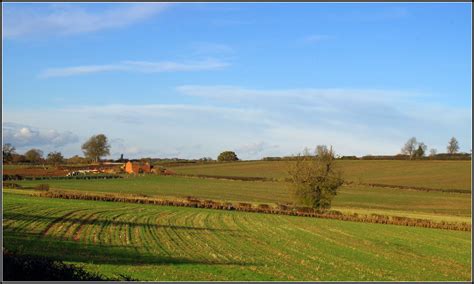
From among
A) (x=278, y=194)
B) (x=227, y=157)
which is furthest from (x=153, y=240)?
(x=227, y=157)

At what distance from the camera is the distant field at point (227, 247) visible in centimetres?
2294

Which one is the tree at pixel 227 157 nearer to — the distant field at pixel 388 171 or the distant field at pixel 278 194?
the distant field at pixel 388 171

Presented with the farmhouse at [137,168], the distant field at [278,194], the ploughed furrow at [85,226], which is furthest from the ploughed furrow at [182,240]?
the farmhouse at [137,168]

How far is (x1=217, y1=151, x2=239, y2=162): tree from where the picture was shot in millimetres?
169125

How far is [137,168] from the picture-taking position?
13750 centimetres

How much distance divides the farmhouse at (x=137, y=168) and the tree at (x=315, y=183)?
74.9 m

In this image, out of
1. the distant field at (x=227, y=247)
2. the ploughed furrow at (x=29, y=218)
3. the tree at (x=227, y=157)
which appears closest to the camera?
the distant field at (x=227, y=247)

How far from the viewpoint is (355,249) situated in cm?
3450

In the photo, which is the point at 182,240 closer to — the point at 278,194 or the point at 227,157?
the point at 278,194

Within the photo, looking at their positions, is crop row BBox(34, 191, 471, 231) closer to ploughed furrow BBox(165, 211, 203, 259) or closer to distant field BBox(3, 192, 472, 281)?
distant field BBox(3, 192, 472, 281)

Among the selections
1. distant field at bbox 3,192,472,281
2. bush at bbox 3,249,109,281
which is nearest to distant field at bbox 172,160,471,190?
distant field at bbox 3,192,472,281

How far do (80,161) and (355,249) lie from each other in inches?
4853

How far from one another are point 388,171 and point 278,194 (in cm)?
3755

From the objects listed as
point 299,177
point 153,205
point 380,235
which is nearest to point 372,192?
point 299,177
